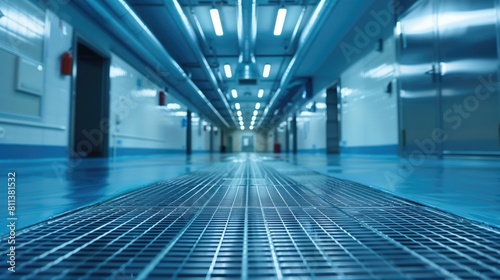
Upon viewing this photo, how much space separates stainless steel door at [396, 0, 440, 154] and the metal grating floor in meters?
4.65

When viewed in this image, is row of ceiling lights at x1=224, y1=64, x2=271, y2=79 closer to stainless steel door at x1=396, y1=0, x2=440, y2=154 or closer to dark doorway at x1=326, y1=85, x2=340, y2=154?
dark doorway at x1=326, y1=85, x2=340, y2=154

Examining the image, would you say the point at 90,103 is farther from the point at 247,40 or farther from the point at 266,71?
the point at 266,71

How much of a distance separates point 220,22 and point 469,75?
4.90 m

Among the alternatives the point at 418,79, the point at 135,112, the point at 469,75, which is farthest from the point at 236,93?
the point at 469,75

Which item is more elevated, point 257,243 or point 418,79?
point 418,79

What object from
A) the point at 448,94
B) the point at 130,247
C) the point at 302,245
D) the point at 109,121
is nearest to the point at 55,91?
the point at 109,121

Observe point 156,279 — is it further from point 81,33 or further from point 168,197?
point 81,33

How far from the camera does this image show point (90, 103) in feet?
22.6

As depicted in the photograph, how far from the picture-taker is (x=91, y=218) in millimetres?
1322

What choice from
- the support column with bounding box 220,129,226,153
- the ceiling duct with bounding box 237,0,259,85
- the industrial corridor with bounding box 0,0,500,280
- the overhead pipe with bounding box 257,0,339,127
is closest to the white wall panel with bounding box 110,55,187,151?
the industrial corridor with bounding box 0,0,500,280

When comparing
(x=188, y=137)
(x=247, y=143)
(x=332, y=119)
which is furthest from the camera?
(x=247, y=143)

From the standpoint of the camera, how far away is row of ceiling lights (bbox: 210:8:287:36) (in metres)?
5.88

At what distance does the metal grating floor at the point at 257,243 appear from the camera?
30.3 inches

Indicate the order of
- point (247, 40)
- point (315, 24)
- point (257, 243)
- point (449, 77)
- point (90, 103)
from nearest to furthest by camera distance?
point (257, 243)
point (449, 77)
point (315, 24)
point (90, 103)
point (247, 40)
